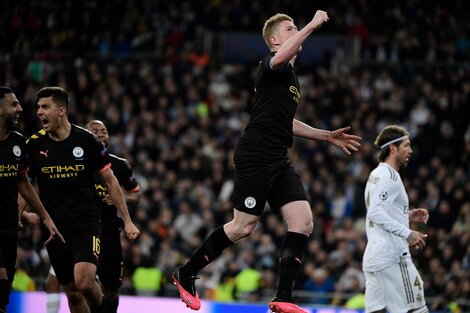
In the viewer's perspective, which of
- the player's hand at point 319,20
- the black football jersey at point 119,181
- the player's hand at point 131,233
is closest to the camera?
the player's hand at point 319,20

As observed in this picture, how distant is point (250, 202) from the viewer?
8.68m

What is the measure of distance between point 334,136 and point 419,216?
1.69 m

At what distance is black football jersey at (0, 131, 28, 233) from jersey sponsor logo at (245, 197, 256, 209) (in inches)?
86.6

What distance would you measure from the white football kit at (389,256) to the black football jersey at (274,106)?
1.58 metres

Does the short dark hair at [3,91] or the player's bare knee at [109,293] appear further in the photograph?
the player's bare knee at [109,293]

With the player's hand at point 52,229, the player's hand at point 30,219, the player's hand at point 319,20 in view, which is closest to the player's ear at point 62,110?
the player's hand at point 52,229

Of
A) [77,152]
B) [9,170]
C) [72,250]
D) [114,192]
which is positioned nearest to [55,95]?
[77,152]

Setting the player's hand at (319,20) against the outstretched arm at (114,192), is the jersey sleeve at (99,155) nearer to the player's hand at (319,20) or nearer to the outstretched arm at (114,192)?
the outstretched arm at (114,192)

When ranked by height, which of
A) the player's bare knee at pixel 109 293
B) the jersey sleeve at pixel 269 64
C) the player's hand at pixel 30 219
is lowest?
the player's bare knee at pixel 109 293

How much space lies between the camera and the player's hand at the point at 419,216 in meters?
10.3

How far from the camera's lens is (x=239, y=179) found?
877 centimetres

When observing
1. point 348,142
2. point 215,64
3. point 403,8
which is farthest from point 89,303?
point 403,8

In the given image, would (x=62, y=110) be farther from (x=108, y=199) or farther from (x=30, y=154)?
(x=108, y=199)

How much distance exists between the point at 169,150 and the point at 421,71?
712cm
